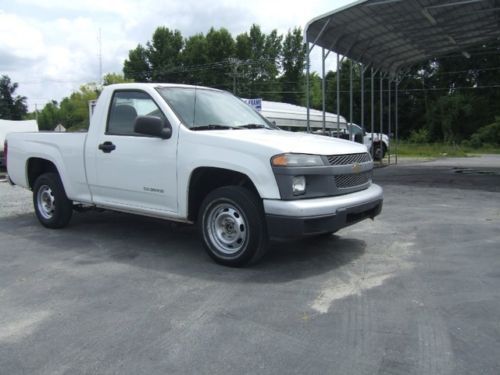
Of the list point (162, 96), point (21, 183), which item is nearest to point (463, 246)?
point (162, 96)

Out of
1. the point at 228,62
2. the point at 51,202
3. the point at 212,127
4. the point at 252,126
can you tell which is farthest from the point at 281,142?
the point at 228,62

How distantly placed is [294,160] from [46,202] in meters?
4.32

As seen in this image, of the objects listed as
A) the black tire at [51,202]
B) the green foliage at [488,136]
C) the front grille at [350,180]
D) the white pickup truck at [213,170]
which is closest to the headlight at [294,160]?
the white pickup truck at [213,170]

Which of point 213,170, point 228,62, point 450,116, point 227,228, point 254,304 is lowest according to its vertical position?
point 254,304

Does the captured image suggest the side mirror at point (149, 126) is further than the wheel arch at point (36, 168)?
No

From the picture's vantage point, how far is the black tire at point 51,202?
23.7 ft

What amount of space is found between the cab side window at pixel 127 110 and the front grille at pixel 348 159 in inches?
83.0

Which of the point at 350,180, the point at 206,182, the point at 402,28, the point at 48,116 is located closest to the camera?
the point at 350,180

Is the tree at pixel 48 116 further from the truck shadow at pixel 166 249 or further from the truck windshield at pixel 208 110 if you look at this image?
the truck windshield at pixel 208 110

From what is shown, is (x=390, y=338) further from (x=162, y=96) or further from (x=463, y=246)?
(x=162, y=96)

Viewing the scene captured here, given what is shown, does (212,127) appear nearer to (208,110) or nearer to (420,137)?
(208,110)

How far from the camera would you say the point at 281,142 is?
16.8 ft

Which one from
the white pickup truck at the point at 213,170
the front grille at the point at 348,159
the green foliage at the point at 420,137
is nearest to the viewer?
the white pickup truck at the point at 213,170

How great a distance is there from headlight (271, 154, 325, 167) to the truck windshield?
1173 mm
